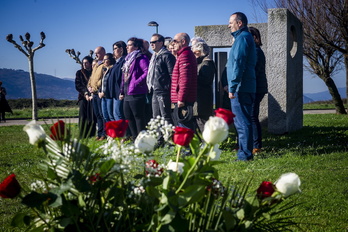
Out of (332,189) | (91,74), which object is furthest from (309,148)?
(91,74)

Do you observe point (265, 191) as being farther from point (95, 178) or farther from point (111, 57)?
point (111, 57)

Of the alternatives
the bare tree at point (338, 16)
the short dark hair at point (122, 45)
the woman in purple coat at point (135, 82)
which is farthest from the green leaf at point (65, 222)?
the bare tree at point (338, 16)

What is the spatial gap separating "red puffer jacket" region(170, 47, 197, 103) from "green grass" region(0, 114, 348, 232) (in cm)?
116

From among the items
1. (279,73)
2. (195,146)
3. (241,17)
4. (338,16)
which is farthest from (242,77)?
(338,16)

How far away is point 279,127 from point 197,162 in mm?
8508

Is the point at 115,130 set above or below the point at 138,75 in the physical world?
below

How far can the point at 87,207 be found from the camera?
1.87m

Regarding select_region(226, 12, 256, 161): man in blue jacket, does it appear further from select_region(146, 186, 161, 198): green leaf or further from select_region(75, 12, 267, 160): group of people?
select_region(146, 186, 161, 198): green leaf

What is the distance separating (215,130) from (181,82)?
17.1 ft

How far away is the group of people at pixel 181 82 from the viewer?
630 cm

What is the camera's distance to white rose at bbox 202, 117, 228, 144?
1647 millimetres

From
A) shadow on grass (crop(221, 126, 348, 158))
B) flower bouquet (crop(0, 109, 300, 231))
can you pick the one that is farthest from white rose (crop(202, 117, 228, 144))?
shadow on grass (crop(221, 126, 348, 158))

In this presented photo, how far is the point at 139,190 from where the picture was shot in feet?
6.26

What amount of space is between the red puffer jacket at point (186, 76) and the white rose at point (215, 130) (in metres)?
5.14
